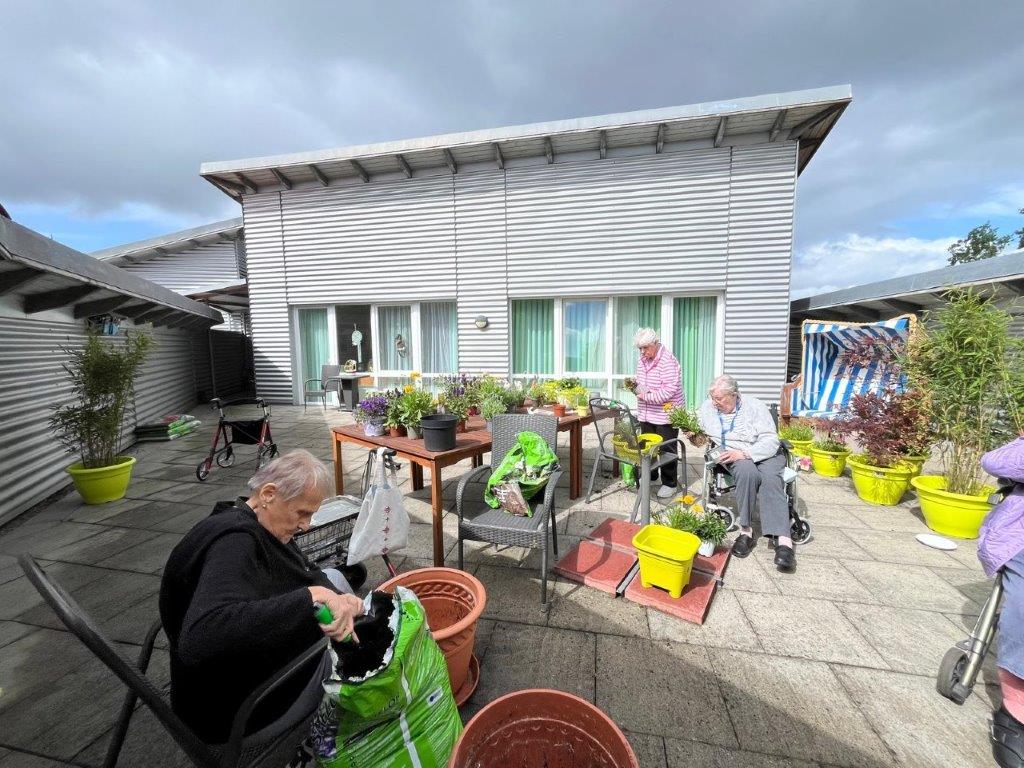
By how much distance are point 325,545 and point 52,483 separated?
467 centimetres

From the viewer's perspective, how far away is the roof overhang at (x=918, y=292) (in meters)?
4.71

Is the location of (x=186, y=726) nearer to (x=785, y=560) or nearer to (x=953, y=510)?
(x=785, y=560)

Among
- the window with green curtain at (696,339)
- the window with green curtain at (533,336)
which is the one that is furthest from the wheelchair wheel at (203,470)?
the window with green curtain at (696,339)

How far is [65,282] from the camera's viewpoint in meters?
4.40

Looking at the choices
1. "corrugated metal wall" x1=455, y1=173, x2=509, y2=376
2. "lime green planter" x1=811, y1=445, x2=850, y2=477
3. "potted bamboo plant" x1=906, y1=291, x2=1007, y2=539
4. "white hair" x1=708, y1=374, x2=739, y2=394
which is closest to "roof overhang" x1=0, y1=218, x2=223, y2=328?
"corrugated metal wall" x1=455, y1=173, x2=509, y2=376

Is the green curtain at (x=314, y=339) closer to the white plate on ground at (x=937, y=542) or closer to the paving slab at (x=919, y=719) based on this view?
the paving slab at (x=919, y=719)

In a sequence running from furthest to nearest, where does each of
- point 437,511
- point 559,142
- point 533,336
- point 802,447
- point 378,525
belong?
1. point 533,336
2. point 559,142
3. point 802,447
4. point 437,511
5. point 378,525

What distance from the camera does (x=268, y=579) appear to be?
1311 mm

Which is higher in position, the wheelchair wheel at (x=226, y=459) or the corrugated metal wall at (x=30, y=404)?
the corrugated metal wall at (x=30, y=404)

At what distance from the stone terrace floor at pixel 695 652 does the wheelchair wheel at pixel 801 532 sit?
10 cm

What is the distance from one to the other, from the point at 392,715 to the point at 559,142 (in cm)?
835

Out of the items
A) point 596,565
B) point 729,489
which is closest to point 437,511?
point 596,565

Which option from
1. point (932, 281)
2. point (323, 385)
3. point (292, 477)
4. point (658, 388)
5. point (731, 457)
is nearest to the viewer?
point (292, 477)

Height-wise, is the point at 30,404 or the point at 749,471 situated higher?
the point at 30,404
